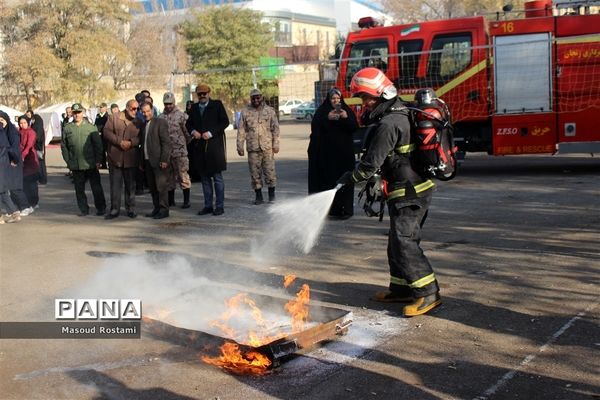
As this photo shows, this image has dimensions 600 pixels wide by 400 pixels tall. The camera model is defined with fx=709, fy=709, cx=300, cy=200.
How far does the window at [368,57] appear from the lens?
1516 centimetres

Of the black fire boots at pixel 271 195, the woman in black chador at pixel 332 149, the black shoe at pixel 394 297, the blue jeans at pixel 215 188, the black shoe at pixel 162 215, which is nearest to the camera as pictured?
the black shoe at pixel 394 297

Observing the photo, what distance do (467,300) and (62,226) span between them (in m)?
7.13

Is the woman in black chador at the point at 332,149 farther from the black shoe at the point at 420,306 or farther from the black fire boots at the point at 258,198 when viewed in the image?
the black shoe at the point at 420,306

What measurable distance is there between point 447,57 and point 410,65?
0.77 meters

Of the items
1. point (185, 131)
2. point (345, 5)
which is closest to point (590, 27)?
point (185, 131)

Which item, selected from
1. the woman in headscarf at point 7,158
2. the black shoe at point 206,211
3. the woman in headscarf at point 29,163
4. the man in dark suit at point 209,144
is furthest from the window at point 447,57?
the woman in headscarf at point 7,158

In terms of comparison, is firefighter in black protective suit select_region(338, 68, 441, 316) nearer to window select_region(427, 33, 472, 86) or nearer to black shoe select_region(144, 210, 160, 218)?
black shoe select_region(144, 210, 160, 218)

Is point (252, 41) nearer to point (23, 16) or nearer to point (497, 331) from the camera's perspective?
point (23, 16)

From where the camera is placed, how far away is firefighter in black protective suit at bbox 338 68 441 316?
569 centimetres

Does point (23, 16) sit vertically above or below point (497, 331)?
above

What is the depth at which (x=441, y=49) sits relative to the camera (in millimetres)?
14625

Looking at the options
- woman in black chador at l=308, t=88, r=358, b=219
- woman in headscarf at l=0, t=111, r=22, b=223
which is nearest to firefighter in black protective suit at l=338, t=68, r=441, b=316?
woman in black chador at l=308, t=88, r=358, b=219

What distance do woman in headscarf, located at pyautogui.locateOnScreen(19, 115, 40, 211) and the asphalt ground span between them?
2.45ft

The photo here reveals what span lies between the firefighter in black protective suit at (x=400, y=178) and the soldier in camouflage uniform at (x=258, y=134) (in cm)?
550
